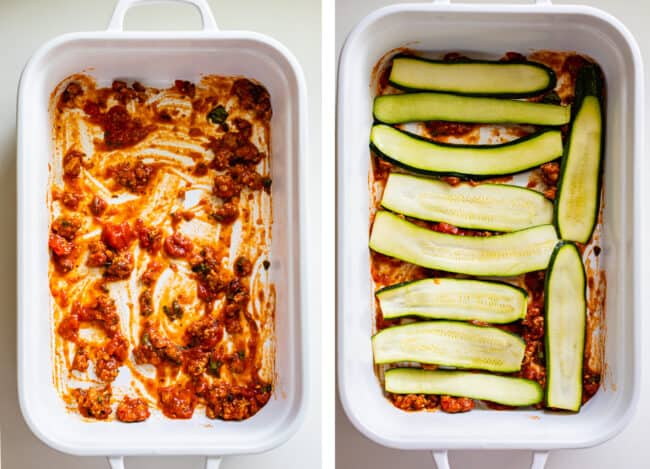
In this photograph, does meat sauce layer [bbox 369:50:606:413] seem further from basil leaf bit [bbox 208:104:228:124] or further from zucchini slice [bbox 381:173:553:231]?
basil leaf bit [bbox 208:104:228:124]

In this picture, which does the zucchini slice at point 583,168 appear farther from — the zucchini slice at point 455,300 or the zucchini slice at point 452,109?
the zucchini slice at point 455,300

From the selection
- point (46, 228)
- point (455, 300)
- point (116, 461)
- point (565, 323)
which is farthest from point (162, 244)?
point (565, 323)

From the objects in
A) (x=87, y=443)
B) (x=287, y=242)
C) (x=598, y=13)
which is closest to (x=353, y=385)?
(x=287, y=242)

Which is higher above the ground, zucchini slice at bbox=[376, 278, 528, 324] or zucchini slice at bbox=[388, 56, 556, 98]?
zucchini slice at bbox=[388, 56, 556, 98]

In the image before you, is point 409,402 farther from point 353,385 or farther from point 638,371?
point 638,371

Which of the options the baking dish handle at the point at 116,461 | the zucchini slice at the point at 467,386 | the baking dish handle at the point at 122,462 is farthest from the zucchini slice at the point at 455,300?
the baking dish handle at the point at 116,461

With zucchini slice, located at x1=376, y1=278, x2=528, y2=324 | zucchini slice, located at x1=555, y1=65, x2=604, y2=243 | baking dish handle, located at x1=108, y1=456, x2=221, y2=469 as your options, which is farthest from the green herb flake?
zucchini slice, located at x1=555, y1=65, x2=604, y2=243
